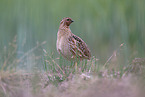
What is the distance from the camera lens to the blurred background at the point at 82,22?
315 inches

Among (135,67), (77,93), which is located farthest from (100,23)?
(77,93)

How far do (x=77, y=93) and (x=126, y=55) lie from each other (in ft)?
15.0

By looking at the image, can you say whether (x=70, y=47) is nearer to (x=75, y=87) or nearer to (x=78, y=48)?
(x=78, y=48)

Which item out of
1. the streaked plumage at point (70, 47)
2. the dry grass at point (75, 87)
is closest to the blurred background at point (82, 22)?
the streaked plumage at point (70, 47)

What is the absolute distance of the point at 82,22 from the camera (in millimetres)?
8734

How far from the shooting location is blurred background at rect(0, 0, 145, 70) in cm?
799

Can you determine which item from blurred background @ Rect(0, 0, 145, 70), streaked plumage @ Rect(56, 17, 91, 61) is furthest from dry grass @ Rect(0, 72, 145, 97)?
blurred background @ Rect(0, 0, 145, 70)

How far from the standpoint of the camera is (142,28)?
803 cm

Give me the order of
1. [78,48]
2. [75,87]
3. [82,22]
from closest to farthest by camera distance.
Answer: [75,87] < [78,48] < [82,22]

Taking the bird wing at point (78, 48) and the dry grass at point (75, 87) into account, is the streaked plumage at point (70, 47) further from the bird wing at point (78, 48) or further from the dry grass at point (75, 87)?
the dry grass at point (75, 87)

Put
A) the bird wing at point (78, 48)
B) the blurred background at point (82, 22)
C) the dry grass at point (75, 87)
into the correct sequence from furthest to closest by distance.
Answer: the blurred background at point (82, 22)
the bird wing at point (78, 48)
the dry grass at point (75, 87)

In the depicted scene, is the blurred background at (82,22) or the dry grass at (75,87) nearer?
the dry grass at (75,87)

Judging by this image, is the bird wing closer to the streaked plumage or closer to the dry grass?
the streaked plumage

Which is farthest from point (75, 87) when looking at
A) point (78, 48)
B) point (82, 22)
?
point (82, 22)
